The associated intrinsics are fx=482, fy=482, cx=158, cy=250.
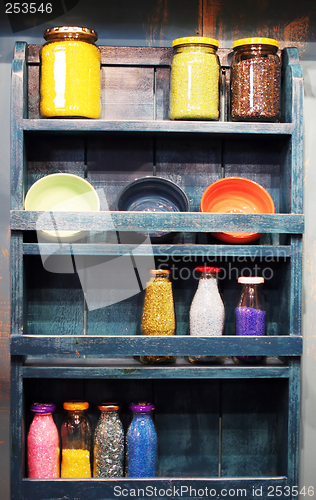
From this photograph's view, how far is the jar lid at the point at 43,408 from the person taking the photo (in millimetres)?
1520

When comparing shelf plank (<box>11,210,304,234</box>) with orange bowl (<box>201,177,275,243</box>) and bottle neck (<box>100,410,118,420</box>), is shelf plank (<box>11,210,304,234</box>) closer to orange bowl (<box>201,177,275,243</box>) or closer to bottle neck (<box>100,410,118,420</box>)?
orange bowl (<box>201,177,275,243</box>)

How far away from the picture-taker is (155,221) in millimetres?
1471

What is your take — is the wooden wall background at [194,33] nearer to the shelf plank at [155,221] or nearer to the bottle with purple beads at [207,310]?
the shelf plank at [155,221]

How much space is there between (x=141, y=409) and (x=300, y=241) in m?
0.73

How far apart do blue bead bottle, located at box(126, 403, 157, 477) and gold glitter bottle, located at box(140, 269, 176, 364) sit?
163 millimetres

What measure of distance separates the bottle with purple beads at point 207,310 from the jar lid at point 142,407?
0.19 meters

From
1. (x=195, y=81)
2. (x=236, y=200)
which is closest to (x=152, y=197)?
(x=236, y=200)

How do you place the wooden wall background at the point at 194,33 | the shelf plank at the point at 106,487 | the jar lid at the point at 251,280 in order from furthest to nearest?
the wooden wall background at the point at 194,33
the jar lid at the point at 251,280
the shelf plank at the point at 106,487

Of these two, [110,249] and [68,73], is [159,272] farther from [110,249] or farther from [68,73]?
[68,73]

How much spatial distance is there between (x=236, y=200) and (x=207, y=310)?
389 millimetres

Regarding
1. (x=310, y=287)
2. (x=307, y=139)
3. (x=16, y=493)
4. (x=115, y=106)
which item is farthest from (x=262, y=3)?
(x=16, y=493)

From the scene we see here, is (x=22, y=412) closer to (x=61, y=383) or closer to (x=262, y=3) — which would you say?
(x=61, y=383)

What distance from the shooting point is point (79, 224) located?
1467 mm

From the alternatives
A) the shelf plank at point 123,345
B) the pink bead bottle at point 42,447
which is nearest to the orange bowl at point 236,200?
the shelf plank at point 123,345
